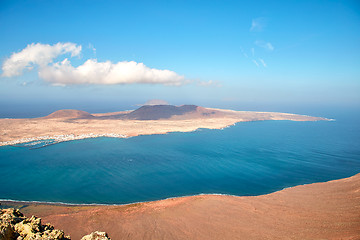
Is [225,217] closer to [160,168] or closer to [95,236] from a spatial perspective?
[95,236]

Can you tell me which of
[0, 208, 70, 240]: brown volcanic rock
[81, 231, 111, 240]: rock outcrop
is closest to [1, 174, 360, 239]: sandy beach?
[0, 208, 70, 240]: brown volcanic rock

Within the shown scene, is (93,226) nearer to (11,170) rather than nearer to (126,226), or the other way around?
(126,226)

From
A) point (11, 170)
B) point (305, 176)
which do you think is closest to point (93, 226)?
point (11, 170)

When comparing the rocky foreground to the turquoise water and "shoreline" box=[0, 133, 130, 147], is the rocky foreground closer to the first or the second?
the turquoise water

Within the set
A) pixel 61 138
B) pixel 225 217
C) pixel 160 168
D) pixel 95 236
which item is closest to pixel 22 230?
pixel 95 236

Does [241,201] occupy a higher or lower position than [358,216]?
lower

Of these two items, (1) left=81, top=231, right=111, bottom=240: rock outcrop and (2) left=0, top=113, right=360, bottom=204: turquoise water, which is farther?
(2) left=0, top=113, right=360, bottom=204: turquoise water
